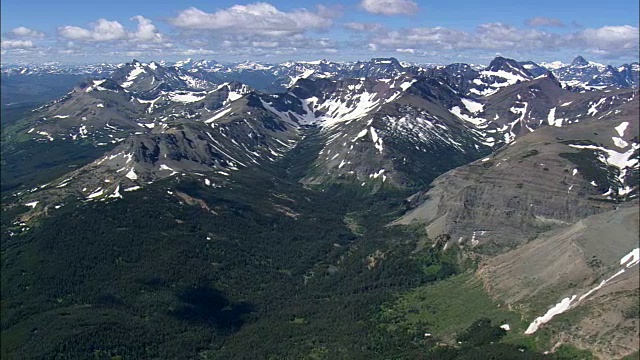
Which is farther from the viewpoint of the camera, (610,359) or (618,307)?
(618,307)

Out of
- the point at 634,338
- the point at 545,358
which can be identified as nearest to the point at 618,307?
the point at 634,338

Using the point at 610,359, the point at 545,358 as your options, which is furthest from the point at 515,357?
the point at 610,359

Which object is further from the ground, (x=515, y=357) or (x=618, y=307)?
(x=618, y=307)

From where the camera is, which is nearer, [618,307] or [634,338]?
[634,338]

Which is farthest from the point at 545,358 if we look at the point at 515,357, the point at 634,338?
the point at 634,338

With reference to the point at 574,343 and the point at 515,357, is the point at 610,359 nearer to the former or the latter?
the point at 574,343

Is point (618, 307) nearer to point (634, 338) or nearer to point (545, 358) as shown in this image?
point (634, 338)

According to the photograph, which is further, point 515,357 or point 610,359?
point 515,357

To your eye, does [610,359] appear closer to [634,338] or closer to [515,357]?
[634,338]
